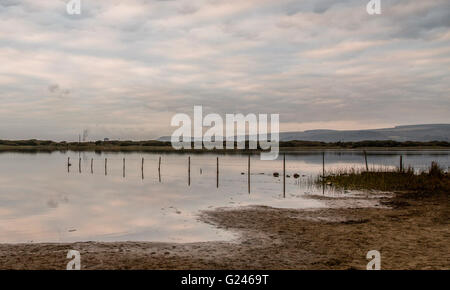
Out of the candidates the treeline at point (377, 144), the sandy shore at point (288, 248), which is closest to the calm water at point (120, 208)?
the sandy shore at point (288, 248)

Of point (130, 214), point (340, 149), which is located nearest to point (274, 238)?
point (130, 214)

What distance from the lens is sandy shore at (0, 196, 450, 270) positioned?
11180 millimetres

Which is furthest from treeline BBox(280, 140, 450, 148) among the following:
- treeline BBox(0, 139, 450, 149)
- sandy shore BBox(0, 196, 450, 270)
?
sandy shore BBox(0, 196, 450, 270)

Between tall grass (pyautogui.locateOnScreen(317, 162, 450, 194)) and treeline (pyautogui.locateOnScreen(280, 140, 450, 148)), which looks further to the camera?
treeline (pyautogui.locateOnScreen(280, 140, 450, 148))

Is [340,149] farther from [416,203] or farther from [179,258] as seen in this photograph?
[179,258]

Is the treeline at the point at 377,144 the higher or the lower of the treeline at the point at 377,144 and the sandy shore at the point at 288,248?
the higher

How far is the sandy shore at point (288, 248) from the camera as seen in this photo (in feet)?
36.7

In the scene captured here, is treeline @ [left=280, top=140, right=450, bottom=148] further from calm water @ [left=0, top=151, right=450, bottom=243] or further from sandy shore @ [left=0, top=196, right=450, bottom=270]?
sandy shore @ [left=0, top=196, right=450, bottom=270]

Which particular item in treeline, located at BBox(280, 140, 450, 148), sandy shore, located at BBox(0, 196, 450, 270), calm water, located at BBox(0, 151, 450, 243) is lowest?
calm water, located at BBox(0, 151, 450, 243)

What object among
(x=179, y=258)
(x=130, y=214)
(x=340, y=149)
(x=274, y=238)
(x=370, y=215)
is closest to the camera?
(x=179, y=258)

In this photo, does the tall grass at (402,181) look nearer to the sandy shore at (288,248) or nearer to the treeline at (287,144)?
the sandy shore at (288,248)
